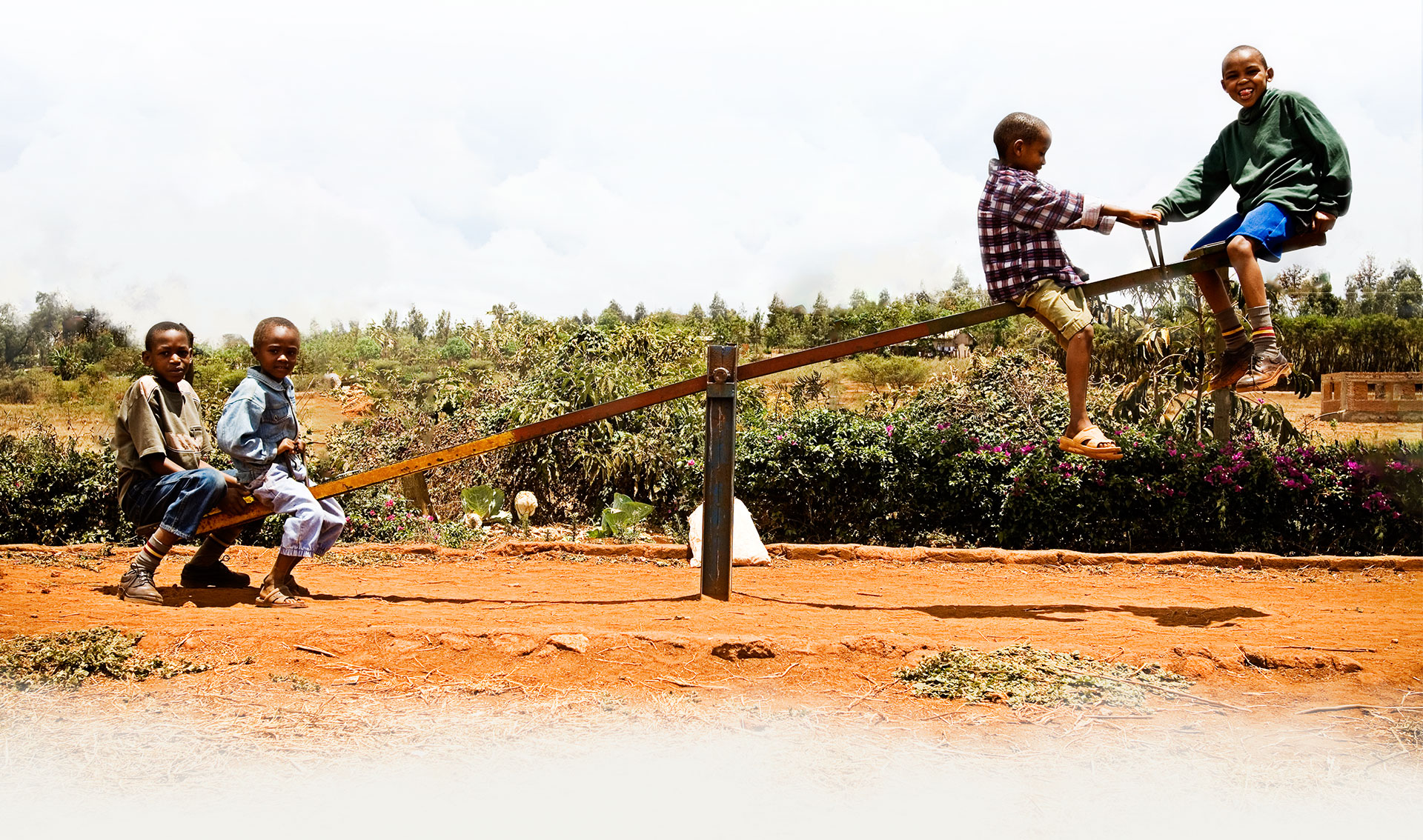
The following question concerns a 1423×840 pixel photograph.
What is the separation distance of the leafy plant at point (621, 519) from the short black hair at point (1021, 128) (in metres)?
4.70

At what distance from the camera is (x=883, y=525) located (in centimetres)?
829

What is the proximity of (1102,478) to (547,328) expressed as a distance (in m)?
5.75

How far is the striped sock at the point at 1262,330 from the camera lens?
472 centimetres

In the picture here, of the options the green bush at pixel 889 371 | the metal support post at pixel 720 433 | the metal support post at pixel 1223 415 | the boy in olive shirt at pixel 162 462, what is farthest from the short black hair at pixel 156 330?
the green bush at pixel 889 371

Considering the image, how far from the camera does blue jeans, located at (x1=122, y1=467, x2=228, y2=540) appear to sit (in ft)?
16.5

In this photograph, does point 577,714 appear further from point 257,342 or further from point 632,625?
point 257,342

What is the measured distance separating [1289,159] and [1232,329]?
847 mm

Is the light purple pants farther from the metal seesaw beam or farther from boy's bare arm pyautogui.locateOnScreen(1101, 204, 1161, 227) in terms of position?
boy's bare arm pyautogui.locateOnScreen(1101, 204, 1161, 227)

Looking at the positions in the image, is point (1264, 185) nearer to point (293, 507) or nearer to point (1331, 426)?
point (293, 507)

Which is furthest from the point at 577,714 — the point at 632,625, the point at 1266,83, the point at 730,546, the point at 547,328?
the point at 547,328

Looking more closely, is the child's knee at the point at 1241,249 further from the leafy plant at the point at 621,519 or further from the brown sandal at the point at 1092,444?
the leafy plant at the point at 621,519

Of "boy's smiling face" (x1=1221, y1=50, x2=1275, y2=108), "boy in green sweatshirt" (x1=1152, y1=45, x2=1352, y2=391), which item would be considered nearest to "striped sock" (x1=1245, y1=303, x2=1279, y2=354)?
"boy in green sweatshirt" (x1=1152, y1=45, x2=1352, y2=391)

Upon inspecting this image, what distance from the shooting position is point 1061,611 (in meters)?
5.38

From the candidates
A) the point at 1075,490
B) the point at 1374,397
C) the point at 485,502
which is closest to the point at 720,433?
the point at 1075,490
